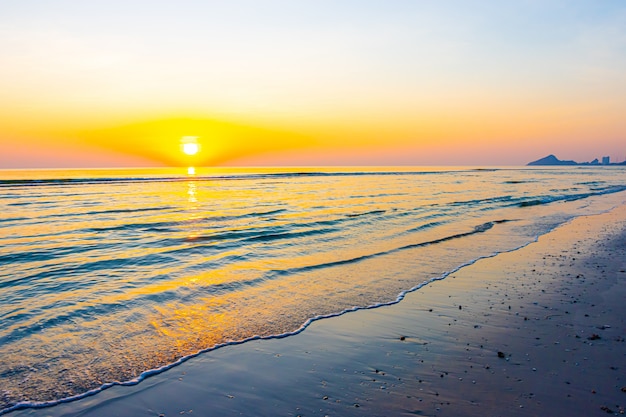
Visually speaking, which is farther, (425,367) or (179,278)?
(179,278)

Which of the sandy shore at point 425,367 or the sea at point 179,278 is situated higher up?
the sea at point 179,278

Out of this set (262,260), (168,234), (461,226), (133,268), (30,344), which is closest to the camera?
(30,344)

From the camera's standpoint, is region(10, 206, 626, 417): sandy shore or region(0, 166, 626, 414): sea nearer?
region(10, 206, 626, 417): sandy shore

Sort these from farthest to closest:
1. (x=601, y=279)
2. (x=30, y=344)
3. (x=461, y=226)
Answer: (x=461, y=226)
(x=601, y=279)
(x=30, y=344)

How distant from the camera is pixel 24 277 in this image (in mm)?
11898

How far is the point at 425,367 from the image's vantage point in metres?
6.37

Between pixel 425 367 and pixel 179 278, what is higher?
pixel 179 278

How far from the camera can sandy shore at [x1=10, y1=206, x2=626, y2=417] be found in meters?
5.28

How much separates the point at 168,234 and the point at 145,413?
15.6m

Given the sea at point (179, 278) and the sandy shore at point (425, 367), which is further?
the sea at point (179, 278)

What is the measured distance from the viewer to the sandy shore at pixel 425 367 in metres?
5.28

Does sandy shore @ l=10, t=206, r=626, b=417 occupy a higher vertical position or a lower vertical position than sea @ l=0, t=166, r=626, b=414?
lower

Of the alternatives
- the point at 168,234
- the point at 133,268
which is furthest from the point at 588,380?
the point at 168,234

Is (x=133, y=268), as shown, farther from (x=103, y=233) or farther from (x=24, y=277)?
(x=103, y=233)
